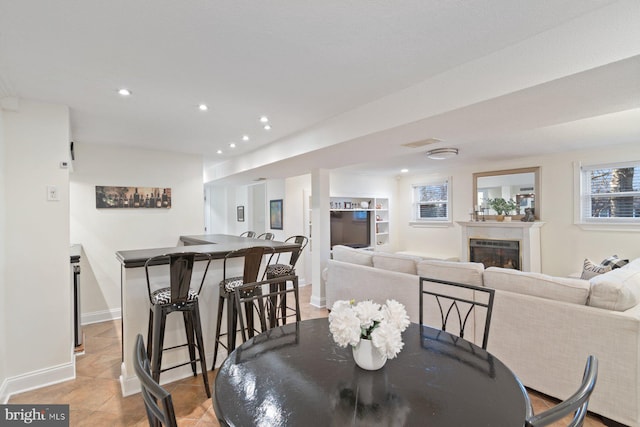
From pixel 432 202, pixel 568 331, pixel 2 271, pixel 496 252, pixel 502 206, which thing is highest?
pixel 432 202

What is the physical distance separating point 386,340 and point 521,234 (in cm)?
531

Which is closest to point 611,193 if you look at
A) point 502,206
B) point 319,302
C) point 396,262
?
point 502,206

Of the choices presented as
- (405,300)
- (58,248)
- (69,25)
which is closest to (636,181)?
(405,300)

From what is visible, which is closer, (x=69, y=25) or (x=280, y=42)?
(x=69, y=25)

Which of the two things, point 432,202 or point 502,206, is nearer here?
point 502,206

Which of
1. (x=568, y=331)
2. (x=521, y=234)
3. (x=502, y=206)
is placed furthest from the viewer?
(x=502, y=206)

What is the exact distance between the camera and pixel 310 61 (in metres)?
2.02

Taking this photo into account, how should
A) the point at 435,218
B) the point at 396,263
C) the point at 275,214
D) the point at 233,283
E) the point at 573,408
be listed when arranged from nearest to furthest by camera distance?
the point at 573,408, the point at 233,283, the point at 396,263, the point at 275,214, the point at 435,218

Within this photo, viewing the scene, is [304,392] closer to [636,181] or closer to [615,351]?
[615,351]

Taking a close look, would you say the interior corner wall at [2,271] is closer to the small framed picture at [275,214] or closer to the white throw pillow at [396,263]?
the white throw pillow at [396,263]

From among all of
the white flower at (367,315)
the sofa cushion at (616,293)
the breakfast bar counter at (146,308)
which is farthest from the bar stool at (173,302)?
the sofa cushion at (616,293)

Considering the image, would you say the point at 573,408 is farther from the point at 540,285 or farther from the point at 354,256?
the point at 354,256

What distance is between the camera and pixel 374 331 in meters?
1.23

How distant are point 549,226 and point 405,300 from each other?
3.75 m
